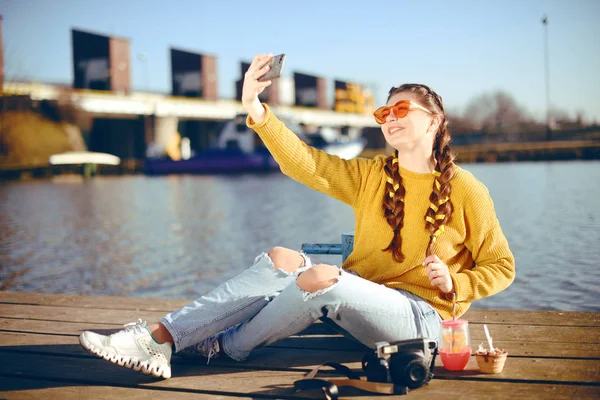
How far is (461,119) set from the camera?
58469 millimetres

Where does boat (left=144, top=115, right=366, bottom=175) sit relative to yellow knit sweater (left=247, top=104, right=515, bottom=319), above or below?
above

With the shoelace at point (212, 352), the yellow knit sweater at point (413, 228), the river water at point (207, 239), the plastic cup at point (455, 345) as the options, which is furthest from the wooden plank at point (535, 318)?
the river water at point (207, 239)

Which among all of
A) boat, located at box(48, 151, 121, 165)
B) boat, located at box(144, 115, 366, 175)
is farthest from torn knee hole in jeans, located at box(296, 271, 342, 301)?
boat, located at box(144, 115, 366, 175)

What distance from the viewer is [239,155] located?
3797cm

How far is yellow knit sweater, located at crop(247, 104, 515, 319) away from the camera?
94.7 inches

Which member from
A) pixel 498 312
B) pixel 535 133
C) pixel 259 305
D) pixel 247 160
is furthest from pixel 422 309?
pixel 535 133

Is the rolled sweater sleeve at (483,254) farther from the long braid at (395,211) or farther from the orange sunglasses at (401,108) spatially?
the orange sunglasses at (401,108)

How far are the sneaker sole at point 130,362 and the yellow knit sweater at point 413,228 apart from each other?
0.79 meters

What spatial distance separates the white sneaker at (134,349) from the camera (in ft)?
7.54

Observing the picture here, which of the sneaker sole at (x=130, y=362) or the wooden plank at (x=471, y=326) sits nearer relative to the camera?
the sneaker sole at (x=130, y=362)

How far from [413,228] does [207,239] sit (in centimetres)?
817

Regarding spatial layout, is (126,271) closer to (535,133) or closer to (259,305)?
(259,305)

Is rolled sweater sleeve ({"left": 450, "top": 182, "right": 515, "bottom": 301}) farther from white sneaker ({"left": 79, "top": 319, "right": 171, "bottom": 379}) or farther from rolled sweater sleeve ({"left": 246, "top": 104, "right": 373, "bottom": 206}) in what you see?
white sneaker ({"left": 79, "top": 319, "right": 171, "bottom": 379})

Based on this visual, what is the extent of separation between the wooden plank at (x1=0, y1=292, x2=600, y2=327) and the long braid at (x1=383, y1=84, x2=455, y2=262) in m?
0.91
